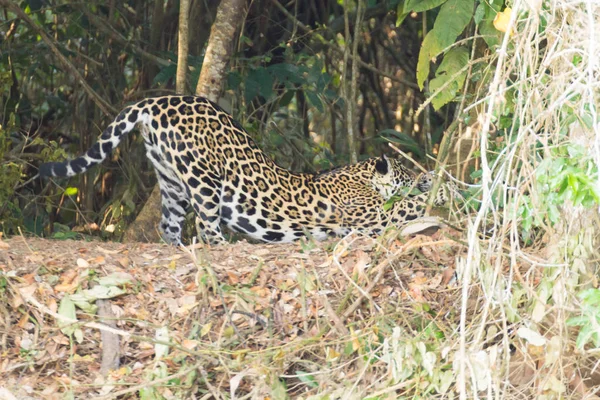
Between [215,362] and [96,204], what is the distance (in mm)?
5056

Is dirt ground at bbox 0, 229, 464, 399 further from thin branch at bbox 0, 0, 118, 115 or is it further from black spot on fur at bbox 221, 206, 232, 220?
thin branch at bbox 0, 0, 118, 115

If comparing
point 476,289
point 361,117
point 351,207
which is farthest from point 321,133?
point 476,289

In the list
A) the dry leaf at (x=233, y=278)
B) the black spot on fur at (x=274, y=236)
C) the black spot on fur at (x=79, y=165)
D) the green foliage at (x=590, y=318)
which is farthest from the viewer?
the black spot on fur at (x=274, y=236)

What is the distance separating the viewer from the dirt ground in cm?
530

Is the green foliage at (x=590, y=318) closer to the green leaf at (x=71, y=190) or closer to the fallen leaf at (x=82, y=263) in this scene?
the fallen leaf at (x=82, y=263)

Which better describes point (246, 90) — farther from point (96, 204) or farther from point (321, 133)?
point (321, 133)

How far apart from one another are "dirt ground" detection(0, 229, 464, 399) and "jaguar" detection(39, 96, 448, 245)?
3.98 feet

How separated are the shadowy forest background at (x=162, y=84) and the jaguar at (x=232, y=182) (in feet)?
2.19

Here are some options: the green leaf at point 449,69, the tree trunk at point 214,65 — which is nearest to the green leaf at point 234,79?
the tree trunk at point 214,65

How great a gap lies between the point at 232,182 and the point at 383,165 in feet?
4.23

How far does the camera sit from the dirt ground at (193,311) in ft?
17.4

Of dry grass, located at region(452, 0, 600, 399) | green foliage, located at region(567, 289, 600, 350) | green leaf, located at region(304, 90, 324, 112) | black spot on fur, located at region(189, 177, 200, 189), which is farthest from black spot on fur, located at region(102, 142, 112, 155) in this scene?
green foliage, located at region(567, 289, 600, 350)

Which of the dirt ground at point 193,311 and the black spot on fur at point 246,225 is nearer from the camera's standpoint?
the dirt ground at point 193,311

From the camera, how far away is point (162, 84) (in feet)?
31.8
